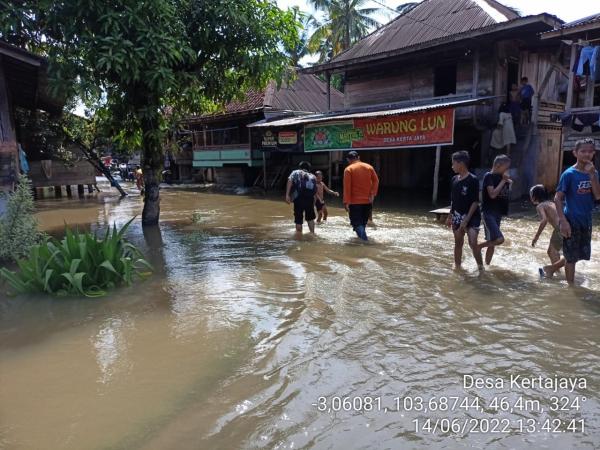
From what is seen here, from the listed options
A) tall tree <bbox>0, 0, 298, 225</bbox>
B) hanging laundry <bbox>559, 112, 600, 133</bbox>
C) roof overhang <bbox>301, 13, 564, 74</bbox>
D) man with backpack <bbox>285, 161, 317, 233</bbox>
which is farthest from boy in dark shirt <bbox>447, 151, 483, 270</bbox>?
roof overhang <bbox>301, 13, 564, 74</bbox>

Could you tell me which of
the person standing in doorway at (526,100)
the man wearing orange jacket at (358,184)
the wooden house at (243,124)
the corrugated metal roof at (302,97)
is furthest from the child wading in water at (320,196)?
the corrugated metal roof at (302,97)

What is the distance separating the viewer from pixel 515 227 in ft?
31.8

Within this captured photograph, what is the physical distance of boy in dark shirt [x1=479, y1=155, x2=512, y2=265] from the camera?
578 cm

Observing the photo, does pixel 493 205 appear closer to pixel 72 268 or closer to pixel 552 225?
pixel 552 225

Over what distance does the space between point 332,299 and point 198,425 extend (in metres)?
2.65

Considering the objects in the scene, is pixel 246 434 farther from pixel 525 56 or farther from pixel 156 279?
pixel 525 56

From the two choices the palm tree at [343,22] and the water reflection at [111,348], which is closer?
the water reflection at [111,348]

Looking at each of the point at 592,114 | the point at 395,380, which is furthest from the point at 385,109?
the point at 395,380

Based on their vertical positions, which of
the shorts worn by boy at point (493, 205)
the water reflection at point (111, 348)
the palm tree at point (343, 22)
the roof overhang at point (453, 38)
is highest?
the palm tree at point (343, 22)

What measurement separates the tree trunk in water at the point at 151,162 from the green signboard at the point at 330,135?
7064mm

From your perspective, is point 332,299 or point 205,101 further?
point 205,101

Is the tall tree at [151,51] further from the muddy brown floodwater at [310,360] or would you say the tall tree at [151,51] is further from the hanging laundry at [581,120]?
the hanging laundry at [581,120]

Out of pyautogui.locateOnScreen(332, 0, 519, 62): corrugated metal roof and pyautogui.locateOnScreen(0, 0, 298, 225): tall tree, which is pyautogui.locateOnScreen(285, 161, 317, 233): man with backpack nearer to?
pyautogui.locateOnScreen(0, 0, 298, 225): tall tree

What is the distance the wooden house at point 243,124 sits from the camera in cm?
2139
